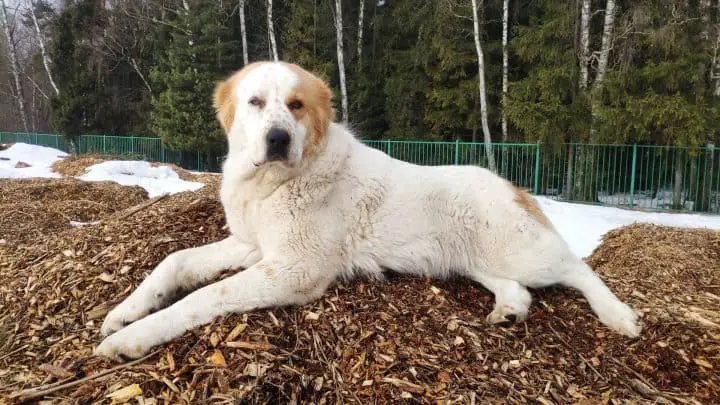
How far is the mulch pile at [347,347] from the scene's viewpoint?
201cm

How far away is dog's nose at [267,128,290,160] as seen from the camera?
7.79 feet

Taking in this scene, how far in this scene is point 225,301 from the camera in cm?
235

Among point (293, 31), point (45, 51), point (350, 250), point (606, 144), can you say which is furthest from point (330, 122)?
point (45, 51)

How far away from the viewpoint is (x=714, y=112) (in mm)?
10977

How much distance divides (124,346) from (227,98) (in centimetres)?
150

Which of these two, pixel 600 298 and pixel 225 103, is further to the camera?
pixel 600 298

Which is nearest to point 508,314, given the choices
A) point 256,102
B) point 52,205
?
point 256,102

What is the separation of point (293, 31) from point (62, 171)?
37.0 ft

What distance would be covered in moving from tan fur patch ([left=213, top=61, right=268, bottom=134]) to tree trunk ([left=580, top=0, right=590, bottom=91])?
12.7 meters

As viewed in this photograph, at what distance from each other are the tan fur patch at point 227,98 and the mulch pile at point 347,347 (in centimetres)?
105

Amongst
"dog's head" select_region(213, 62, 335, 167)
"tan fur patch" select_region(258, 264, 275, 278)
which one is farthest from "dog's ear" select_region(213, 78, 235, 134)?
"tan fur patch" select_region(258, 264, 275, 278)

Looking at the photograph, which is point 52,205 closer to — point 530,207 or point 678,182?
point 530,207

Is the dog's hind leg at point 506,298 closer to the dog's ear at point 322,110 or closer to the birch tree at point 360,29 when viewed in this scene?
the dog's ear at point 322,110

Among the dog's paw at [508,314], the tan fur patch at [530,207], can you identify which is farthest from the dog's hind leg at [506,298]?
the tan fur patch at [530,207]
